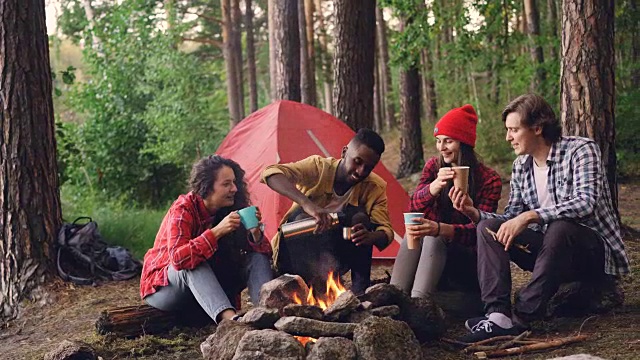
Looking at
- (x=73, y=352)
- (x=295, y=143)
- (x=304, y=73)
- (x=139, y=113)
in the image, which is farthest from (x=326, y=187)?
(x=304, y=73)

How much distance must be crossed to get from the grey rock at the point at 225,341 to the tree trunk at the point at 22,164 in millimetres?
2835

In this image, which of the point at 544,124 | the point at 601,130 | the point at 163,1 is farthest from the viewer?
the point at 163,1

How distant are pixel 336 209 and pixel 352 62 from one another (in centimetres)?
376

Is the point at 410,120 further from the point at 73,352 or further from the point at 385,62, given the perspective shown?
the point at 73,352

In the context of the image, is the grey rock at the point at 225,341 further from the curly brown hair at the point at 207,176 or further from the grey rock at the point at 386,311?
the curly brown hair at the point at 207,176

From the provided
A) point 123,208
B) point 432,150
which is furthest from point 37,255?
point 432,150

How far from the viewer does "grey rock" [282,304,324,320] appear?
3.54 m

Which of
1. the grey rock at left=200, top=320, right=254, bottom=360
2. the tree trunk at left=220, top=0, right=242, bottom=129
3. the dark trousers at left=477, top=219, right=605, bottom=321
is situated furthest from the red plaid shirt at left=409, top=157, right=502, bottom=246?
the tree trunk at left=220, top=0, right=242, bottom=129

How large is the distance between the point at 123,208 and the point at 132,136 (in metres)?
1.22

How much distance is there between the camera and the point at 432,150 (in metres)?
17.5

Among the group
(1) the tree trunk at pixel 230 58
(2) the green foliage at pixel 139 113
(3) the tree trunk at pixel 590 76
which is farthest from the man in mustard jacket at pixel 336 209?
(1) the tree trunk at pixel 230 58

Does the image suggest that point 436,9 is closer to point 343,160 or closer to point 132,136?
point 132,136

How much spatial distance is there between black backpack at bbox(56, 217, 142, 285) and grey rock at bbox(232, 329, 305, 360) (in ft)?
10.8

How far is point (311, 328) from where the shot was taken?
11.2 ft
